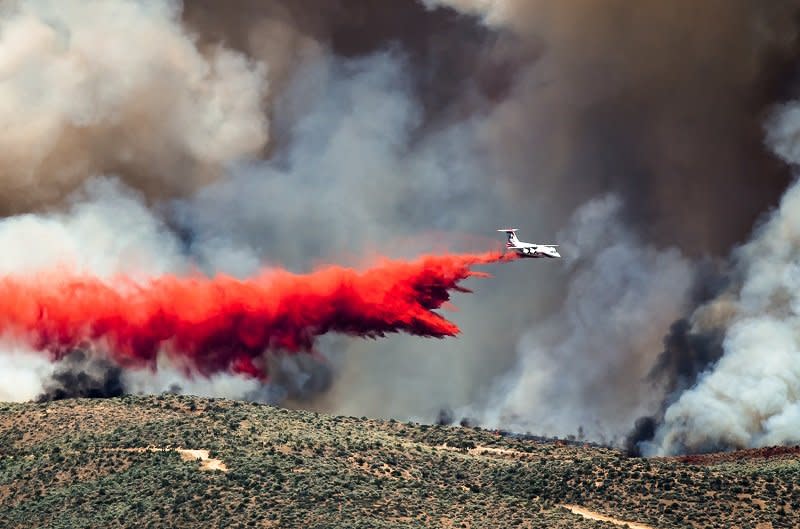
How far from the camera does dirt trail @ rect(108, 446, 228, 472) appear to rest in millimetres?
139000

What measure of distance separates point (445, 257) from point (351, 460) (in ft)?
95.1

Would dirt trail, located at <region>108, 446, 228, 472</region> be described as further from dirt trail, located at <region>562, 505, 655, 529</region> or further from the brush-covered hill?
dirt trail, located at <region>562, 505, 655, 529</region>

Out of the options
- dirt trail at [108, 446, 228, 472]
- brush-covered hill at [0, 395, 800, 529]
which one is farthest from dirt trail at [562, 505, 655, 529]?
dirt trail at [108, 446, 228, 472]

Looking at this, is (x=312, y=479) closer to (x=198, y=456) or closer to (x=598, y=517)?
(x=198, y=456)

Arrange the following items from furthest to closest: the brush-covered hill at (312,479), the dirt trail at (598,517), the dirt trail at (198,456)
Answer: the dirt trail at (198,456) < the brush-covered hill at (312,479) < the dirt trail at (598,517)

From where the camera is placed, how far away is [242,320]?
167 meters

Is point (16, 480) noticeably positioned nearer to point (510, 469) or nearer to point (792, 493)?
point (510, 469)

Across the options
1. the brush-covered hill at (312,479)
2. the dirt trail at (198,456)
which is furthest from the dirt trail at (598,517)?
the dirt trail at (198,456)

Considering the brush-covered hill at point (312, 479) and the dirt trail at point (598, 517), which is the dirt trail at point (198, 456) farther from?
the dirt trail at point (598, 517)

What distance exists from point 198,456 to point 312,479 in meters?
13.1

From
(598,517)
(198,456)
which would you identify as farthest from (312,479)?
(598,517)

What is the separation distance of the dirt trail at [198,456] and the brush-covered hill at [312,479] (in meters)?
0.20

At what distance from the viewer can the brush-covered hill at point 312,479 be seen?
12850cm

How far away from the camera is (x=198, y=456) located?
142m
